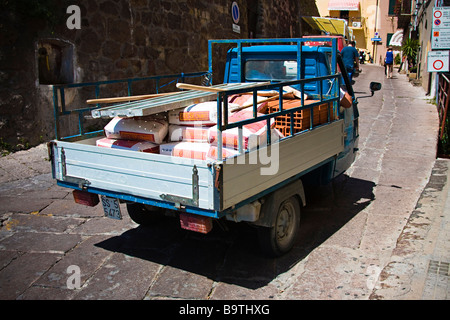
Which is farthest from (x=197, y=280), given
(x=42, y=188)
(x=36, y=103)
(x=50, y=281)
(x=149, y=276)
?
(x=36, y=103)

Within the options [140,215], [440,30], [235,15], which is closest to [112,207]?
[140,215]

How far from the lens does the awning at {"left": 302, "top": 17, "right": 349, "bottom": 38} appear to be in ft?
85.1

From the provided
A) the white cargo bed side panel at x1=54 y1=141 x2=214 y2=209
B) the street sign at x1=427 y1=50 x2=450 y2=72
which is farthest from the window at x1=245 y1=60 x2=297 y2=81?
the street sign at x1=427 y1=50 x2=450 y2=72

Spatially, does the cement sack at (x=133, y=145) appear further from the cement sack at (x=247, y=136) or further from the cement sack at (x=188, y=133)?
the cement sack at (x=247, y=136)

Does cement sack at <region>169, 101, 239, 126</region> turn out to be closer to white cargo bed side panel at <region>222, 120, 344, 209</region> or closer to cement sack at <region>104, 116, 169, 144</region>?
cement sack at <region>104, 116, 169, 144</region>

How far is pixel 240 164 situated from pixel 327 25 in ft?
82.6

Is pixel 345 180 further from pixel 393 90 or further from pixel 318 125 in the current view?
pixel 393 90

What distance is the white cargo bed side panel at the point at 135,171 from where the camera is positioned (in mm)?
3826

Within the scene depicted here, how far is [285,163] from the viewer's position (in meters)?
4.51

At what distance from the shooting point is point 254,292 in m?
4.17

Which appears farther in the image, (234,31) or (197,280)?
(234,31)

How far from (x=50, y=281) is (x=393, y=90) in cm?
1584

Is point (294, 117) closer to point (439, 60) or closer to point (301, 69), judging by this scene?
point (301, 69)

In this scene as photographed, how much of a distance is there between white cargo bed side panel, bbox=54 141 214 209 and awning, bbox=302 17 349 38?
884 inches
